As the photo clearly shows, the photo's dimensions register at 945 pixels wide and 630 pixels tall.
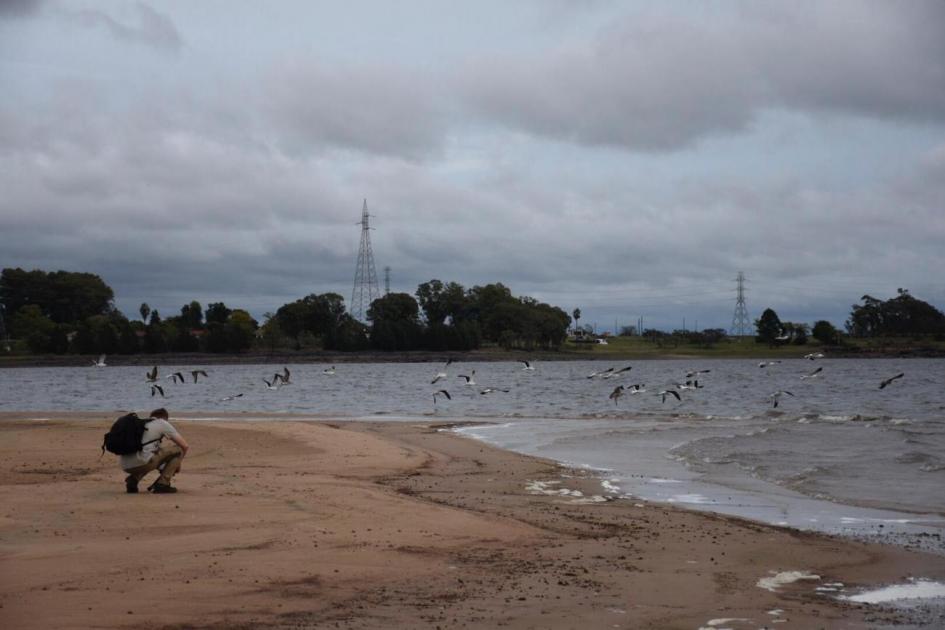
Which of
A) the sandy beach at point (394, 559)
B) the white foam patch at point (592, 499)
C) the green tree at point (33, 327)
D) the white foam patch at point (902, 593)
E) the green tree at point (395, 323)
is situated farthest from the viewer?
the green tree at point (395, 323)

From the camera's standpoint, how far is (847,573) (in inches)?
437

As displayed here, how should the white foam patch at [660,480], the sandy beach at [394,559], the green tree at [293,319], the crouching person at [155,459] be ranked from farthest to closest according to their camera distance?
the green tree at [293,319], the white foam patch at [660,480], the crouching person at [155,459], the sandy beach at [394,559]

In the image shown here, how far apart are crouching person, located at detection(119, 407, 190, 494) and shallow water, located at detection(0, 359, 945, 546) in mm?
7222

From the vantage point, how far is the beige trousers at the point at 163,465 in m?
14.3

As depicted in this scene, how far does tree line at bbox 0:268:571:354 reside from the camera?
152 metres

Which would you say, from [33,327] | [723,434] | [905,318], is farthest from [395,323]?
[723,434]

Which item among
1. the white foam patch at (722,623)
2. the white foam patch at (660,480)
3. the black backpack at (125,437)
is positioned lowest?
the white foam patch at (660,480)

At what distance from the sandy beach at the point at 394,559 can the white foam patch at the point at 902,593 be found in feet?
0.84

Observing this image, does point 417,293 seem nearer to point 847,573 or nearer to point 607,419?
point 607,419

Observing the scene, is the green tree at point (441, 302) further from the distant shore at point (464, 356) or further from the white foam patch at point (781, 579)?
the white foam patch at point (781, 579)

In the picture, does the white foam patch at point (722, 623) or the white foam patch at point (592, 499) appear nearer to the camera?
the white foam patch at point (722, 623)

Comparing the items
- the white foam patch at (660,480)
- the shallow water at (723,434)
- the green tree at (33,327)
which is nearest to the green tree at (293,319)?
the green tree at (33,327)

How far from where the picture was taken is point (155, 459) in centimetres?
1434

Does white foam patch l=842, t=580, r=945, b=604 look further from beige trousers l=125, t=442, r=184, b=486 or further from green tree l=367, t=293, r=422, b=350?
green tree l=367, t=293, r=422, b=350
